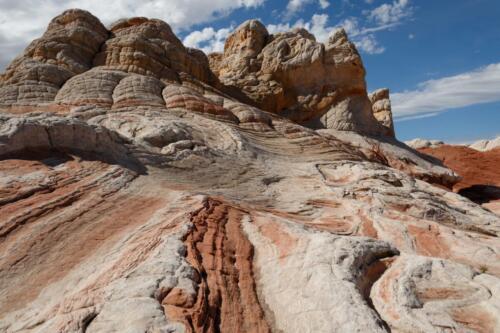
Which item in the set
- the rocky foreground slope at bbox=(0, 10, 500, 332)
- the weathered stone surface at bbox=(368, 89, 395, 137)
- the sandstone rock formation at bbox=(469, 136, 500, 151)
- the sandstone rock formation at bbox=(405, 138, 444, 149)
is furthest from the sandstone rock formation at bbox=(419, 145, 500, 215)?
the rocky foreground slope at bbox=(0, 10, 500, 332)

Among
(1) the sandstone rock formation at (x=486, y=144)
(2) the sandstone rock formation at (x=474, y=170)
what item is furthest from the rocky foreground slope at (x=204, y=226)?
(1) the sandstone rock formation at (x=486, y=144)

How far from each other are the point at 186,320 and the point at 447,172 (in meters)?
20.6

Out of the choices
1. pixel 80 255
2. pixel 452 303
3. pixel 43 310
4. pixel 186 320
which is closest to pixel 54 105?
pixel 80 255

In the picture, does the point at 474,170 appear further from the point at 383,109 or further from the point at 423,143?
the point at 423,143

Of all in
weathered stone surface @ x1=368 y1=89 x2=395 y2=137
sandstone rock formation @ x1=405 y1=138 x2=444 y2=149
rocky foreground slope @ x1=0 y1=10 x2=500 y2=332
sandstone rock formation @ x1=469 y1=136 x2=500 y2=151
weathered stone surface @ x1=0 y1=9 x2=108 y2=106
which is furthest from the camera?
sandstone rock formation @ x1=469 y1=136 x2=500 y2=151

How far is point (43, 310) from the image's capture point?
14.1 feet

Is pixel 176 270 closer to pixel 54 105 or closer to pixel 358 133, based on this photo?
pixel 54 105

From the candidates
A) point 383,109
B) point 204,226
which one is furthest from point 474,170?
point 204,226

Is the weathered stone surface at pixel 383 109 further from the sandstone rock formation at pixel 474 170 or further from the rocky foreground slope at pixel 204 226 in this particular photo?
Answer: the rocky foreground slope at pixel 204 226

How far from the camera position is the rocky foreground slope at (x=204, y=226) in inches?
166

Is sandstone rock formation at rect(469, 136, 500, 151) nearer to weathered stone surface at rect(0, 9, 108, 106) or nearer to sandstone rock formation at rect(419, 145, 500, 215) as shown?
sandstone rock formation at rect(419, 145, 500, 215)

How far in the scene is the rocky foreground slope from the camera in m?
4.22

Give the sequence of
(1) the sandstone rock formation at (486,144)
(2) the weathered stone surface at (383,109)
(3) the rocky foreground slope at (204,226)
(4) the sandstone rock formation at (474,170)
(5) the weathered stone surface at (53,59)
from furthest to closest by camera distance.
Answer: (1) the sandstone rock formation at (486,144) → (2) the weathered stone surface at (383,109) → (4) the sandstone rock formation at (474,170) → (5) the weathered stone surface at (53,59) → (3) the rocky foreground slope at (204,226)

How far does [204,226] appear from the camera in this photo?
6.04m
